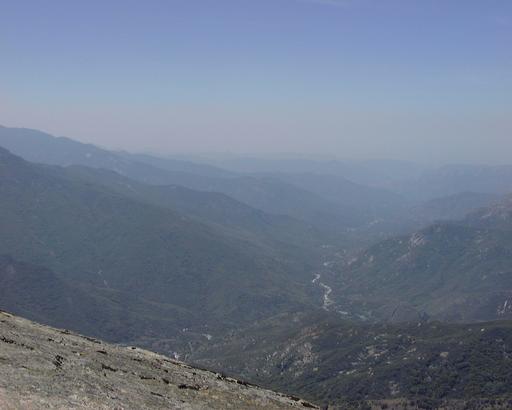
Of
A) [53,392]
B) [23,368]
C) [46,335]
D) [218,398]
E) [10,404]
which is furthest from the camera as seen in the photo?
[46,335]

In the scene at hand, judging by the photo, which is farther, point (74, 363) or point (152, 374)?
point (152, 374)

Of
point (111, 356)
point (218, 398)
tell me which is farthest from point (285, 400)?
point (111, 356)

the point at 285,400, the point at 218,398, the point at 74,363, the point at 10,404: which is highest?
the point at 10,404

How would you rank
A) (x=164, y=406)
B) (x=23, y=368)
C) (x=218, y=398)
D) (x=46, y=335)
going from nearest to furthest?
(x=23, y=368)
(x=164, y=406)
(x=218, y=398)
(x=46, y=335)

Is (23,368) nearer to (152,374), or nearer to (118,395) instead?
(118,395)

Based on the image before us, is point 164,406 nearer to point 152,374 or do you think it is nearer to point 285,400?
point 152,374

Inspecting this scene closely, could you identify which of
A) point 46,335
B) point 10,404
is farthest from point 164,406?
point 46,335

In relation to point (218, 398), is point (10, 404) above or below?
above
